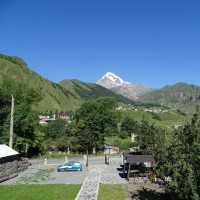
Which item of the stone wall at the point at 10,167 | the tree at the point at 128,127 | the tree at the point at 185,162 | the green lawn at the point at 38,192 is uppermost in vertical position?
the tree at the point at 128,127

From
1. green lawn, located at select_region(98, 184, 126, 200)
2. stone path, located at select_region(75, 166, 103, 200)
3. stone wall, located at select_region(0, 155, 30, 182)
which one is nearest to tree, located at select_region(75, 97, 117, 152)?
stone wall, located at select_region(0, 155, 30, 182)

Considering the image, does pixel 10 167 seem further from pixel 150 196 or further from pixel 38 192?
pixel 150 196

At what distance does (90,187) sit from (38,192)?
4.59 meters

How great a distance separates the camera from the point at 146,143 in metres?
49.5

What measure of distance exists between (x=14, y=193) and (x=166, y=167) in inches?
513

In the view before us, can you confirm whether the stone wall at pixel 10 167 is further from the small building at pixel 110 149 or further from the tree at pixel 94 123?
the small building at pixel 110 149

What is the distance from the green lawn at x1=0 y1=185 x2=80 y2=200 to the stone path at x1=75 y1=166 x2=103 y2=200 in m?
0.53

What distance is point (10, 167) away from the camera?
130 ft

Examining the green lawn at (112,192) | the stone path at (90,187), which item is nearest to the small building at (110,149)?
the stone path at (90,187)

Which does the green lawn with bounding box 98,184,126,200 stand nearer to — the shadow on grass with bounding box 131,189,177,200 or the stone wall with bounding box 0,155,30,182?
the shadow on grass with bounding box 131,189,177,200

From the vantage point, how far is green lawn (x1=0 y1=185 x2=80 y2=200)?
88.8 ft

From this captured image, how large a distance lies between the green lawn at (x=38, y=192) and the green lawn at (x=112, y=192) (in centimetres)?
195

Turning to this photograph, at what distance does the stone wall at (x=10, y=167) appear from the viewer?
121 feet

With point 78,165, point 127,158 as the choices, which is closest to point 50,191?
point 127,158
